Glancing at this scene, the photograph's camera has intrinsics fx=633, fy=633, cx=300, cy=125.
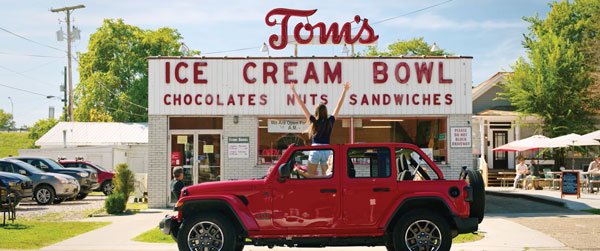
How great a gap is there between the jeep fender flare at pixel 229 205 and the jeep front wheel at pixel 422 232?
1953mm

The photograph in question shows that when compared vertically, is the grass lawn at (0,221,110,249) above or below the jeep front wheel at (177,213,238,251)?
below

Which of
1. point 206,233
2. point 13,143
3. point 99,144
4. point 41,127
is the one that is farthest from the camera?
point 13,143

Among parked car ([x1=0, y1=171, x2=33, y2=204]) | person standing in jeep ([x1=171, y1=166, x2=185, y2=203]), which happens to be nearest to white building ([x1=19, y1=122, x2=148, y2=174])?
parked car ([x1=0, y1=171, x2=33, y2=204])

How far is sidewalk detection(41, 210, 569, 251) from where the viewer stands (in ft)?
35.1

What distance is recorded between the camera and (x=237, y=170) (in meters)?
17.8

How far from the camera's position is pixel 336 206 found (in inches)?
336

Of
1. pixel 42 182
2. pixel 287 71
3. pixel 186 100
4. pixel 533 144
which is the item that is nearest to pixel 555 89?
pixel 533 144

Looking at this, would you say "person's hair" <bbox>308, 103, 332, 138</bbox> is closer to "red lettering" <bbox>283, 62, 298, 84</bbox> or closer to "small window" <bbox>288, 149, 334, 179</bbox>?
"small window" <bbox>288, 149, 334, 179</bbox>

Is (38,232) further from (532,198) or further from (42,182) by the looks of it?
(532,198)

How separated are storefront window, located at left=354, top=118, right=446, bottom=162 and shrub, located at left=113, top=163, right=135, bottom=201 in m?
6.53

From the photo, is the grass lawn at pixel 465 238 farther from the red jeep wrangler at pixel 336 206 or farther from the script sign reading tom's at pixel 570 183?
the script sign reading tom's at pixel 570 183

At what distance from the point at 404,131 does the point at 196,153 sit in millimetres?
6019

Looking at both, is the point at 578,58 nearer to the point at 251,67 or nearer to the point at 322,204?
the point at 251,67

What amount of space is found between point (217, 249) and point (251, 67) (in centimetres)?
982
